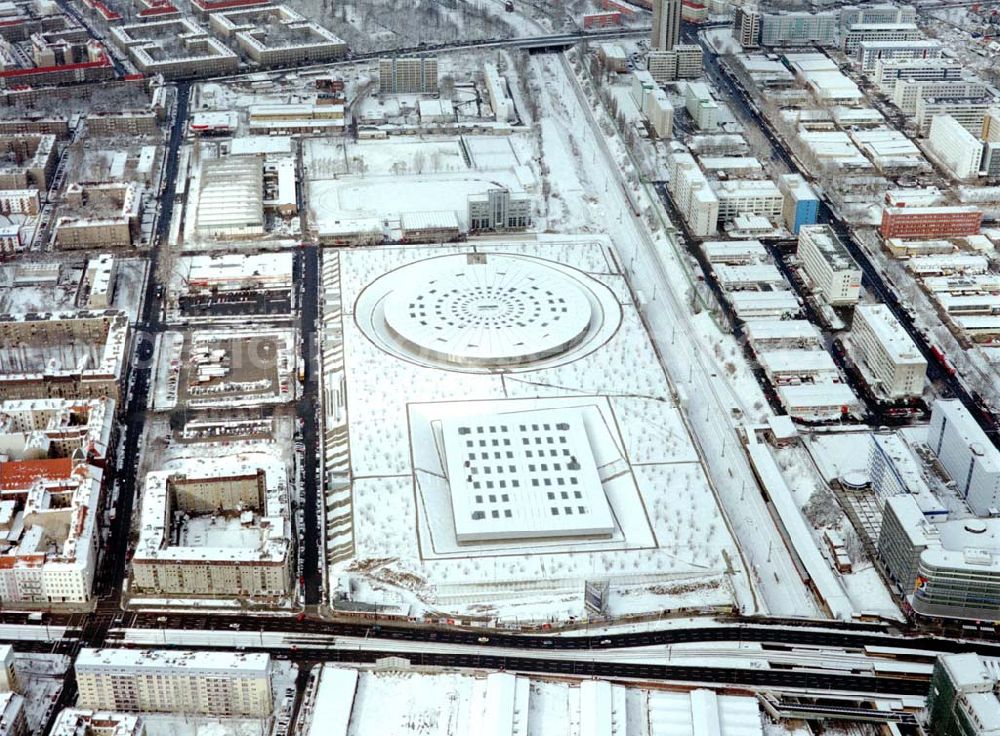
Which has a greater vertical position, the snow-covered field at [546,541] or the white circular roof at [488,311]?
the white circular roof at [488,311]

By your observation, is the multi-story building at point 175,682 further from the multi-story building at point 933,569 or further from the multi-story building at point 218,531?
the multi-story building at point 933,569

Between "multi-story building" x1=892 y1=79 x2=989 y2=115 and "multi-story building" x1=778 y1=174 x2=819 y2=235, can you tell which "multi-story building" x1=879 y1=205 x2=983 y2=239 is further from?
"multi-story building" x1=892 y1=79 x2=989 y2=115

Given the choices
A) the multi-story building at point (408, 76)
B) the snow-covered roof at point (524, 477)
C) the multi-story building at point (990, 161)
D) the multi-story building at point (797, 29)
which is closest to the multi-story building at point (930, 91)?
the multi-story building at point (990, 161)

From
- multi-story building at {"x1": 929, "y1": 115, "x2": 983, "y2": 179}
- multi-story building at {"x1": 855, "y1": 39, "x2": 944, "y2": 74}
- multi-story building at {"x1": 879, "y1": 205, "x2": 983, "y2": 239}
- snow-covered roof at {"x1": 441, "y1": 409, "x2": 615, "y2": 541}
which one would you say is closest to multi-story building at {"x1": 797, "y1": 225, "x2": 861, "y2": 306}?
multi-story building at {"x1": 879, "y1": 205, "x2": 983, "y2": 239}

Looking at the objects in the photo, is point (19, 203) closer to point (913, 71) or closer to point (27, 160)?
point (27, 160)

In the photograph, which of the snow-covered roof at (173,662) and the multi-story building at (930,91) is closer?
the snow-covered roof at (173,662)

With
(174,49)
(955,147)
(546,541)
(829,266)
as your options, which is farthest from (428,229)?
(174,49)
